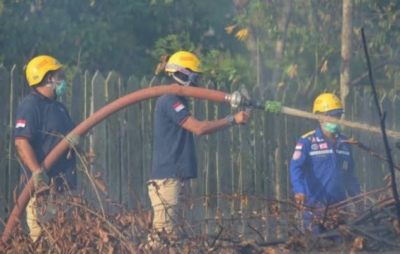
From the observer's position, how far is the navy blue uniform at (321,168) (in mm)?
9812

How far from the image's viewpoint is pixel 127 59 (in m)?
15.5

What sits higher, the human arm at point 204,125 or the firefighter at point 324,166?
the human arm at point 204,125

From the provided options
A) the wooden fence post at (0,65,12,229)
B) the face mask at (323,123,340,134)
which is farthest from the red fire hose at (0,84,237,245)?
the face mask at (323,123,340,134)

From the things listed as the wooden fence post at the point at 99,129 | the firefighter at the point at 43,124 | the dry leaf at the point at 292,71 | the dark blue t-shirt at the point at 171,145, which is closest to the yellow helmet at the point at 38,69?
the firefighter at the point at 43,124

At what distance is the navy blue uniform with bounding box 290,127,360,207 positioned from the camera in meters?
9.81

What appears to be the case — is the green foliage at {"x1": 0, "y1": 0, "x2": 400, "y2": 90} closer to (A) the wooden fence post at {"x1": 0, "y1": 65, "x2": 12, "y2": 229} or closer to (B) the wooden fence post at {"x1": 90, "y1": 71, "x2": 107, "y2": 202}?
(B) the wooden fence post at {"x1": 90, "y1": 71, "x2": 107, "y2": 202}

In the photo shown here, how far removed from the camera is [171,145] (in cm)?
848

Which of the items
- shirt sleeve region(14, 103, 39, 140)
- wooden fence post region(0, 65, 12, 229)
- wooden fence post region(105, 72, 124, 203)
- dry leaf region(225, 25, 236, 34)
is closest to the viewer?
shirt sleeve region(14, 103, 39, 140)

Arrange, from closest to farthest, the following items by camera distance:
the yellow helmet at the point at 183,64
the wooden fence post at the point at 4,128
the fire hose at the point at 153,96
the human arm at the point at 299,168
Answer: the fire hose at the point at 153,96
the yellow helmet at the point at 183,64
the wooden fence post at the point at 4,128
the human arm at the point at 299,168

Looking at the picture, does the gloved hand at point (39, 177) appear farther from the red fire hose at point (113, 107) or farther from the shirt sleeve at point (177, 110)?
the shirt sleeve at point (177, 110)

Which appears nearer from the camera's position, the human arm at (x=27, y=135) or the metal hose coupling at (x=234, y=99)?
the metal hose coupling at (x=234, y=99)

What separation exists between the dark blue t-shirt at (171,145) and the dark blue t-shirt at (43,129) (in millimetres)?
696

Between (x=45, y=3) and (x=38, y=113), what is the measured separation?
22.0 feet

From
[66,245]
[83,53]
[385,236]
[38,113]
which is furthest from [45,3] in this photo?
[385,236]
